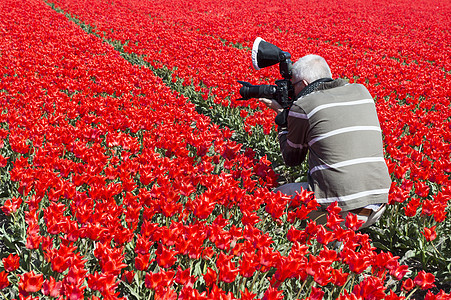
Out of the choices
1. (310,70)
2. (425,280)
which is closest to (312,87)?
(310,70)

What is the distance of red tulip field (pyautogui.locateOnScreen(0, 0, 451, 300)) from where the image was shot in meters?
2.06

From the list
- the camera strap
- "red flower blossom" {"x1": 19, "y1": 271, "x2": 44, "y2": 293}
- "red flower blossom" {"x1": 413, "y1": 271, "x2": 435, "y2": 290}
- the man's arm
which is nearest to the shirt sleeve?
the man's arm

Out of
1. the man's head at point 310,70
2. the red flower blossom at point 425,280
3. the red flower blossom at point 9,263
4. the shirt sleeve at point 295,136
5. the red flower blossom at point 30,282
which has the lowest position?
the red flower blossom at point 9,263

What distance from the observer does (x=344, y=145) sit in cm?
304

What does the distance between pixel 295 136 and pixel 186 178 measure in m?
1.09

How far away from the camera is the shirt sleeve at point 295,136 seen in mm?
3213

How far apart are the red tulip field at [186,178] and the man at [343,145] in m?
0.29

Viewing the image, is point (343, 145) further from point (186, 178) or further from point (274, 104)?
point (186, 178)

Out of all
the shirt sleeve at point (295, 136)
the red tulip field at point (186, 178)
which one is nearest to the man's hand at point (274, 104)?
the shirt sleeve at point (295, 136)

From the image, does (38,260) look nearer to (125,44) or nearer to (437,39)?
(125,44)

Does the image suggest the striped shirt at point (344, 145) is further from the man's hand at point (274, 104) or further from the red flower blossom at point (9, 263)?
the red flower blossom at point (9, 263)

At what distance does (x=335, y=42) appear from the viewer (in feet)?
43.6

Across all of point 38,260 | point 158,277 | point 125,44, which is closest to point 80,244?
point 38,260

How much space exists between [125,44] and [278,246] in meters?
10.3
